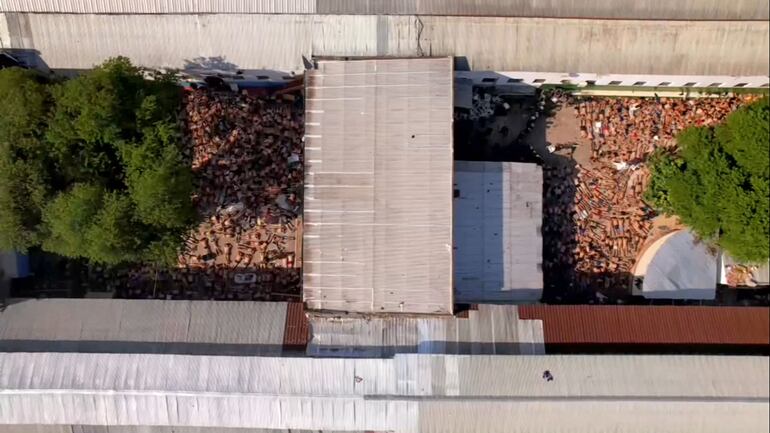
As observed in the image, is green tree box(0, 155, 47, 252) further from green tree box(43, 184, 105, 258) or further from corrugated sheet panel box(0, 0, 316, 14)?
corrugated sheet panel box(0, 0, 316, 14)

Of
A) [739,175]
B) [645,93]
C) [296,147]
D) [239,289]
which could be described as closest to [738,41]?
[645,93]

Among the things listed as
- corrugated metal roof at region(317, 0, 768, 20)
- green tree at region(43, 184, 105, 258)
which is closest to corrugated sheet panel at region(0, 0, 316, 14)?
corrugated metal roof at region(317, 0, 768, 20)

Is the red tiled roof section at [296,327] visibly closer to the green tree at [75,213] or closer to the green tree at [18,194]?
the green tree at [75,213]

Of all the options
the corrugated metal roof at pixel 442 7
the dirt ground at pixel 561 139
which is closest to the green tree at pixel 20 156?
the corrugated metal roof at pixel 442 7

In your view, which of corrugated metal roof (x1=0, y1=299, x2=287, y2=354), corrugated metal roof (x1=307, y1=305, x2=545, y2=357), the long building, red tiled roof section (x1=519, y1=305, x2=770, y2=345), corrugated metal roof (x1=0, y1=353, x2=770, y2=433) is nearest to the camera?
corrugated metal roof (x1=0, y1=353, x2=770, y2=433)

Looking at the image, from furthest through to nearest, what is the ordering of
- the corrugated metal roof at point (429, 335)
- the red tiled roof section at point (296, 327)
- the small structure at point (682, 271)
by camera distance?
the small structure at point (682, 271) < the red tiled roof section at point (296, 327) < the corrugated metal roof at point (429, 335)

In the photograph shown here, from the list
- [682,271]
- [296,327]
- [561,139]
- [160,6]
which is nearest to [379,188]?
[296,327]

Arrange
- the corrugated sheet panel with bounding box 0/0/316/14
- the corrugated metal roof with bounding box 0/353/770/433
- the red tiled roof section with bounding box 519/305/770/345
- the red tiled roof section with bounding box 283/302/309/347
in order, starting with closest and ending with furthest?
the corrugated metal roof with bounding box 0/353/770/433, the red tiled roof section with bounding box 519/305/770/345, the red tiled roof section with bounding box 283/302/309/347, the corrugated sheet panel with bounding box 0/0/316/14
